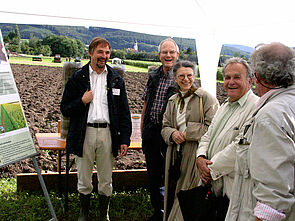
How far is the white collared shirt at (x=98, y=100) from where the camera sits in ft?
8.61

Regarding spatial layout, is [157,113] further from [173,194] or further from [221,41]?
[221,41]

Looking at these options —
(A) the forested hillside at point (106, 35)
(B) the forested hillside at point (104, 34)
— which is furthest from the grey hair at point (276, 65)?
(B) the forested hillside at point (104, 34)

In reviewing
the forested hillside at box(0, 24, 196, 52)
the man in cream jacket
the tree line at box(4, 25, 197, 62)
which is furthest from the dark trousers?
the tree line at box(4, 25, 197, 62)

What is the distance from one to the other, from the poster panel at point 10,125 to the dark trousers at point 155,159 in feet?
3.78

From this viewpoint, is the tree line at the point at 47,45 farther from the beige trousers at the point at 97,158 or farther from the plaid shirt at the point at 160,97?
the beige trousers at the point at 97,158

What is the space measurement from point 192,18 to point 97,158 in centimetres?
239

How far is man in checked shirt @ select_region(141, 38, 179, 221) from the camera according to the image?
2.79 m

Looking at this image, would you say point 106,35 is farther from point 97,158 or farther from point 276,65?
point 276,65

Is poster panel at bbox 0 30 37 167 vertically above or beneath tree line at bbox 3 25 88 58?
beneath

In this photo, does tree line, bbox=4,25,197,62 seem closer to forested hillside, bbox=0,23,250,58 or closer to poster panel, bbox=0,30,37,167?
forested hillside, bbox=0,23,250,58

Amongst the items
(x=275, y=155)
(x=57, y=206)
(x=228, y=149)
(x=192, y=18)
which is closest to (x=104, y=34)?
(x=192, y=18)

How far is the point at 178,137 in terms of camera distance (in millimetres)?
2344

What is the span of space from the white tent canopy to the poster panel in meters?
1.18

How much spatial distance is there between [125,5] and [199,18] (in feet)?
3.46
